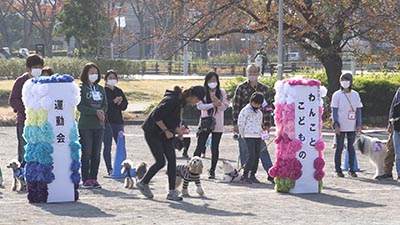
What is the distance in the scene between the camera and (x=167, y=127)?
12.1 meters

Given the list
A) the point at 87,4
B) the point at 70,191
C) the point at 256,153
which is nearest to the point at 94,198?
the point at 70,191

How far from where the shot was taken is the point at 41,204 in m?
11.9

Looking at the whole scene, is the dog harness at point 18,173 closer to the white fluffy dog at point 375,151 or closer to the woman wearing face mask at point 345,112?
the woman wearing face mask at point 345,112

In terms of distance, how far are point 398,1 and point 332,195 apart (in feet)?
48.4

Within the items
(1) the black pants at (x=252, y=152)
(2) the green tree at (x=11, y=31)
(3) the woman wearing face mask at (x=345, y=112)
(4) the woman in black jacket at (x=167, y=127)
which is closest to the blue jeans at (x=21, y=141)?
(4) the woman in black jacket at (x=167, y=127)

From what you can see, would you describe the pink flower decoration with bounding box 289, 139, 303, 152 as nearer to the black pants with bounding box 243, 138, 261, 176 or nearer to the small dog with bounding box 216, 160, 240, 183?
the black pants with bounding box 243, 138, 261, 176

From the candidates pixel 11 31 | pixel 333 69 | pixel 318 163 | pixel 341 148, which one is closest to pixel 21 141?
pixel 318 163

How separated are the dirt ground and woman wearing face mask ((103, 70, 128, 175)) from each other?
22.5 inches

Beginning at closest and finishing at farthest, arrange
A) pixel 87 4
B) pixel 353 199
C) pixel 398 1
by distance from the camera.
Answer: pixel 353 199 → pixel 398 1 → pixel 87 4

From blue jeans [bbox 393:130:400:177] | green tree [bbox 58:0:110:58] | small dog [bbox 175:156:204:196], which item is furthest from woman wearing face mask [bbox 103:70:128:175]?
green tree [bbox 58:0:110:58]

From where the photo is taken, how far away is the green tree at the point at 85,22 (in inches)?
1859

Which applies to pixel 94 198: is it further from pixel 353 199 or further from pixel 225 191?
pixel 353 199

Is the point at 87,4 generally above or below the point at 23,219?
above

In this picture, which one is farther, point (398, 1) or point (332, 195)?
point (398, 1)
